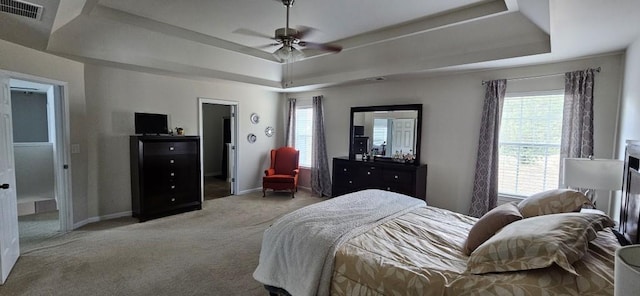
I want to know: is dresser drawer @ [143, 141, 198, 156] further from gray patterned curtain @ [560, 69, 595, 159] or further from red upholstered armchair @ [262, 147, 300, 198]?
gray patterned curtain @ [560, 69, 595, 159]

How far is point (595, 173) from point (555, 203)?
87 centimetres

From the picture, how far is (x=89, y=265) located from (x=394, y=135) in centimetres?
463

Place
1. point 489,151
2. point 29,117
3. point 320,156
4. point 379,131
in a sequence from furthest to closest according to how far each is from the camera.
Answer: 1. point 320,156
2. point 379,131
3. point 29,117
4. point 489,151

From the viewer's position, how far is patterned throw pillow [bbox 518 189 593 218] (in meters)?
2.03

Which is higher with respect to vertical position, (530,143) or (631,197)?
(530,143)

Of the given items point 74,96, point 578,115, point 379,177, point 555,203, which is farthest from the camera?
point 379,177

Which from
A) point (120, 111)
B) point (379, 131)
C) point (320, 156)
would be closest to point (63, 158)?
point (120, 111)

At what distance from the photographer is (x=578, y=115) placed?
3441mm

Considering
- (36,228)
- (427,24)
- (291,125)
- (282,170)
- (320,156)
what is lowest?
(36,228)

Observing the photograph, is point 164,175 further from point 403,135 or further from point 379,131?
point 403,135

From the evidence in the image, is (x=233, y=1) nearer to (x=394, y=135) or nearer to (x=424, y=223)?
(x=424, y=223)

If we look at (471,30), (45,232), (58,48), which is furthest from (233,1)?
(45,232)

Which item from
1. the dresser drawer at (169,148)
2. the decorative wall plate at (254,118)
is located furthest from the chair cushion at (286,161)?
the dresser drawer at (169,148)

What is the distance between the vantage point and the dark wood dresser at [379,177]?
4680 mm
